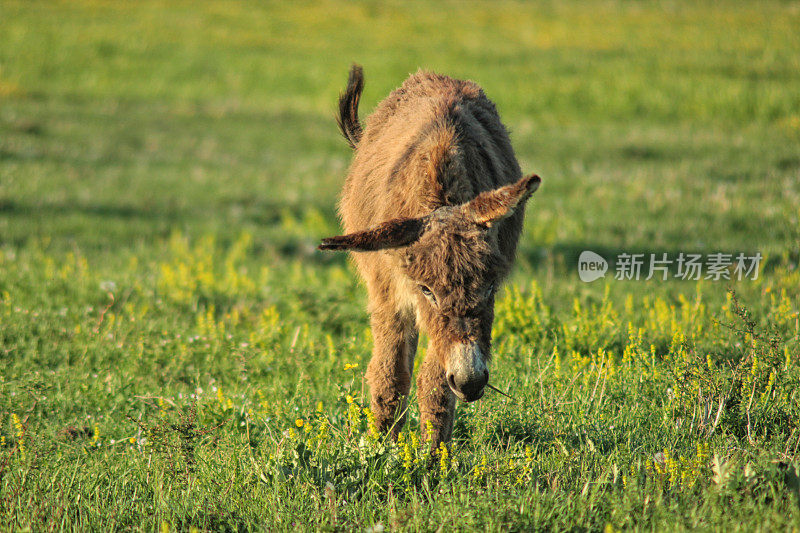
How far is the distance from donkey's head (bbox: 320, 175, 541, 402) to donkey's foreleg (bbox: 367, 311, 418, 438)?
858mm

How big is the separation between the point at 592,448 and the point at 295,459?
1610 millimetres

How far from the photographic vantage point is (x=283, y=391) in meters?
5.29

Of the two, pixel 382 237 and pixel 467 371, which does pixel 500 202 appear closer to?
pixel 382 237

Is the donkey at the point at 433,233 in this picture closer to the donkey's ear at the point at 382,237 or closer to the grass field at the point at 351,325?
the donkey's ear at the point at 382,237

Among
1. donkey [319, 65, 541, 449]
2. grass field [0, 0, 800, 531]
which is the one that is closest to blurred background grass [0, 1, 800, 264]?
grass field [0, 0, 800, 531]

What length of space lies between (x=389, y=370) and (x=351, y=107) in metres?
2.31

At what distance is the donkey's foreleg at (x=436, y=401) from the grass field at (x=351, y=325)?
19 cm

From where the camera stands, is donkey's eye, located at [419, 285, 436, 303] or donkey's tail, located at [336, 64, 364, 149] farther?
donkey's tail, located at [336, 64, 364, 149]

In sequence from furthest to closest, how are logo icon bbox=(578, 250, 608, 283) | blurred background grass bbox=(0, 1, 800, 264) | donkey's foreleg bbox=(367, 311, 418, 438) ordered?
blurred background grass bbox=(0, 1, 800, 264) < logo icon bbox=(578, 250, 608, 283) < donkey's foreleg bbox=(367, 311, 418, 438)

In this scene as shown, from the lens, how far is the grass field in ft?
12.4

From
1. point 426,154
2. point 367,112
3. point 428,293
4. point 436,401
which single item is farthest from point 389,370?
point 367,112

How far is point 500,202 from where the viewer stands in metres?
3.66

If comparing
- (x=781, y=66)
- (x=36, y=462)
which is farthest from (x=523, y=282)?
(x=781, y=66)

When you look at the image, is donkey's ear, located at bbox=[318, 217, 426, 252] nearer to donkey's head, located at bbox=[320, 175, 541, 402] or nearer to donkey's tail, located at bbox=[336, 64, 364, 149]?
donkey's head, located at bbox=[320, 175, 541, 402]
